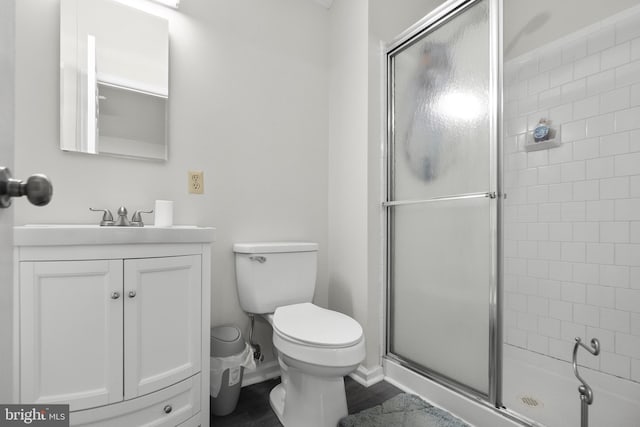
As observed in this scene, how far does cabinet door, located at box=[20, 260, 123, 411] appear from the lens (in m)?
0.90

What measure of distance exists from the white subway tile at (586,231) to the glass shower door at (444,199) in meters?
0.78

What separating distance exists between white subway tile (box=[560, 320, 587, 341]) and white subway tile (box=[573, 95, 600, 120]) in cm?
113

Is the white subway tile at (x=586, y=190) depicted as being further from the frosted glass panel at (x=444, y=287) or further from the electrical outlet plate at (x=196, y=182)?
the electrical outlet plate at (x=196, y=182)

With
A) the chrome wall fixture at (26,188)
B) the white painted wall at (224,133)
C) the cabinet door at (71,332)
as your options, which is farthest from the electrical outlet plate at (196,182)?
the chrome wall fixture at (26,188)

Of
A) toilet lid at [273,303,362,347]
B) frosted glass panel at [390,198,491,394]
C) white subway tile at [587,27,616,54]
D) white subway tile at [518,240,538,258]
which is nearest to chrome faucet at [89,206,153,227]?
toilet lid at [273,303,362,347]

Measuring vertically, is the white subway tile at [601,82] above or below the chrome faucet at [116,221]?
above

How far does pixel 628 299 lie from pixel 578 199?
54cm

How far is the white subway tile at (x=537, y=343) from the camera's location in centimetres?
180

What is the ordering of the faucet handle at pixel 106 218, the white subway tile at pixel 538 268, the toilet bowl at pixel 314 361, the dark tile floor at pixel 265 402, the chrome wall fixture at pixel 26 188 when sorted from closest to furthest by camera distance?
the chrome wall fixture at pixel 26 188, the toilet bowl at pixel 314 361, the faucet handle at pixel 106 218, the dark tile floor at pixel 265 402, the white subway tile at pixel 538 268

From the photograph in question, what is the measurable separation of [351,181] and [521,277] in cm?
121

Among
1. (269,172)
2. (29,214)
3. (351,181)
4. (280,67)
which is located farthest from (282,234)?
(29,214)

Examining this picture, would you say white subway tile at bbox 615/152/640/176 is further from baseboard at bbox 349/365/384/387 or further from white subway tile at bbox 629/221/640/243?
baseboard at bbox 349/365/384/387

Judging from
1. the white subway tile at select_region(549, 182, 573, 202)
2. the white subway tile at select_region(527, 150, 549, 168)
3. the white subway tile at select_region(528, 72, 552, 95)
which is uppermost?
the white subway tile at select_region(528, 72, 552, 95)

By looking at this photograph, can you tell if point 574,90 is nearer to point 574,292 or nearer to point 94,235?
point 574,292
